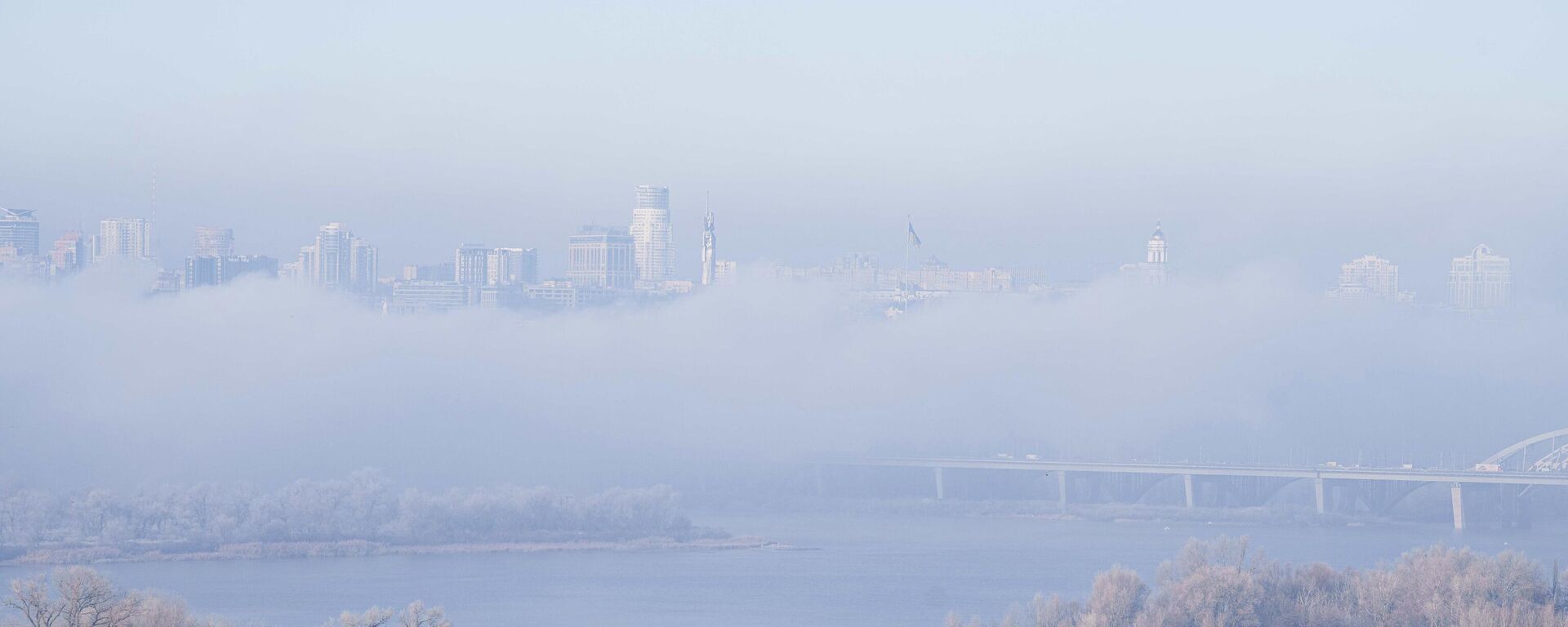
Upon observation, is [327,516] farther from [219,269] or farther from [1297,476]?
[219,269]

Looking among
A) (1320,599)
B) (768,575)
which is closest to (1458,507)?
(768,575)

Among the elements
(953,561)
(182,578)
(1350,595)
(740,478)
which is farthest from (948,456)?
(1350,595)

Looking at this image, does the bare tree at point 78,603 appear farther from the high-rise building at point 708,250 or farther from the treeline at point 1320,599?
the high-rise building at point 708,250

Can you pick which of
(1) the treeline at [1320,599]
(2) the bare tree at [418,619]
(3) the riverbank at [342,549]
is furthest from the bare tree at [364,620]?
(3) the riverbank at [342,549]

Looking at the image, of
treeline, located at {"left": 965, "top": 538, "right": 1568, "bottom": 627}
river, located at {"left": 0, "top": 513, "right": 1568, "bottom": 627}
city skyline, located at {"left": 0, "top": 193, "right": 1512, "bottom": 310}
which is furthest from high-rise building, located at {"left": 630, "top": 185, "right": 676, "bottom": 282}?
treeline, located at {"left": 965, "top": 538, "right": 1568, "bottom": 627}

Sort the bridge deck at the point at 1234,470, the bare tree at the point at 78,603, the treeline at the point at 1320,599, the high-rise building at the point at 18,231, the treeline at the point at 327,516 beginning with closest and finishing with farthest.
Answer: the bare tree at the point at 78,603
the treeline at the point at 1320,599
the treeline at the point at 327,516
the bridge deck at the point at 1234,470
the high-rise building at the point at 18,231

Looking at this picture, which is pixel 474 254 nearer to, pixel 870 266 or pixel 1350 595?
pixel 870 266
